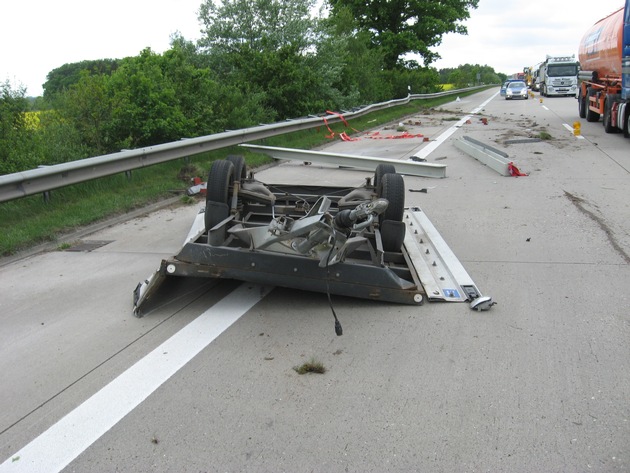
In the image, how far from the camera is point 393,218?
5.30 meters

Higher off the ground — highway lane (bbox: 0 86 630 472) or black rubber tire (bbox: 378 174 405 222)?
black rubber tire (bbox: 378 174 405 222)

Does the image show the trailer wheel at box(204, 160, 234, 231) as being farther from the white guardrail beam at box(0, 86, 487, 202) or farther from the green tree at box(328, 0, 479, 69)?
the green tree at box(328, 0, 479, 69)

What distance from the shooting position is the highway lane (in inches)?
115

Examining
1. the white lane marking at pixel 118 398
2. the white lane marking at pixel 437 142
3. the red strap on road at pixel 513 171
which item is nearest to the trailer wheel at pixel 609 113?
the white lane marking at pixel 437 142

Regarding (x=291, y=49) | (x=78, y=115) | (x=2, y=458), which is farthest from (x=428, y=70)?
(x=2, y=458)

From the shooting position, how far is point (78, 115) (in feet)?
37.0

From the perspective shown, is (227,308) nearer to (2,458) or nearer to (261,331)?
(261,331)

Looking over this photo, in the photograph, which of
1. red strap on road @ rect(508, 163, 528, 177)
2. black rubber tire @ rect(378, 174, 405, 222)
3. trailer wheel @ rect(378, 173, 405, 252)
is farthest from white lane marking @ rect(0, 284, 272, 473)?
red strap on road @ rect(508, 163, 528, 177)

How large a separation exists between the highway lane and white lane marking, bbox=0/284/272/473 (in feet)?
0.15

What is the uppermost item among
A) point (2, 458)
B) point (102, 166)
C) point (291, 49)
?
point (291, 49)

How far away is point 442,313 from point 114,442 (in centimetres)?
255

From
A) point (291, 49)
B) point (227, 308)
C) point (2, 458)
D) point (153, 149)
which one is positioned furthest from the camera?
point (291, 49)

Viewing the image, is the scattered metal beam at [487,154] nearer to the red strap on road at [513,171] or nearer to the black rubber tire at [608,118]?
the red strap on road at [513,171]

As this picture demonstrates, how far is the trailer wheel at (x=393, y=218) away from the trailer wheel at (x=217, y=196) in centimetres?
152
